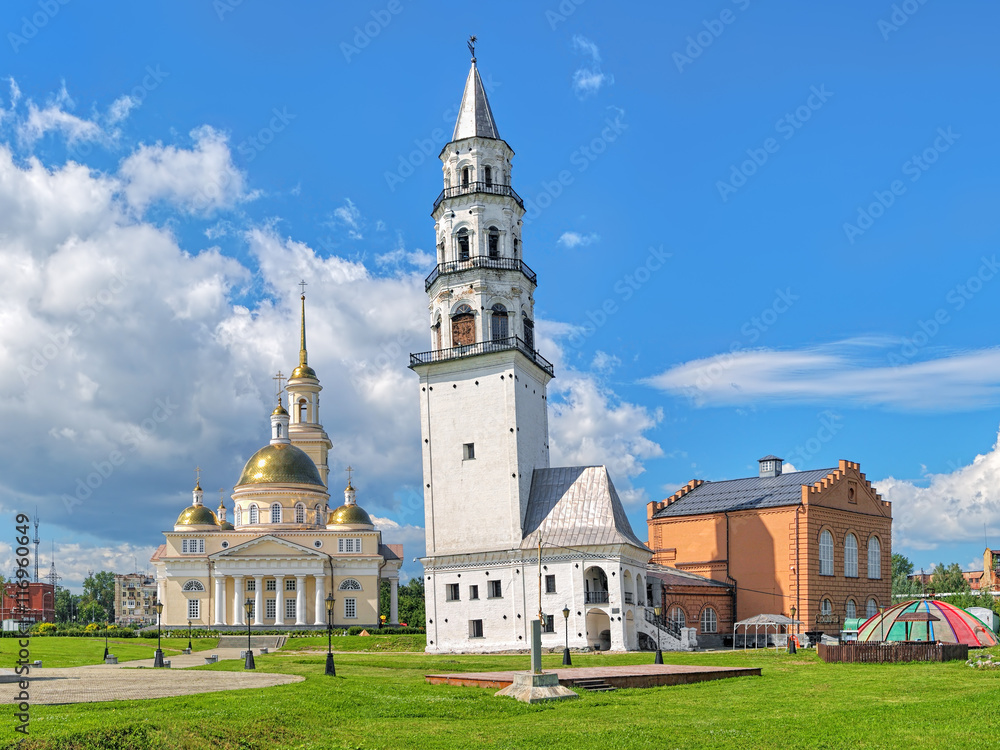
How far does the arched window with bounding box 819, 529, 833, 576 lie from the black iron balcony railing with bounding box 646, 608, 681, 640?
32.2 feet

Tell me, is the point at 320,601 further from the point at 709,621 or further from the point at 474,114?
the point at 474,114

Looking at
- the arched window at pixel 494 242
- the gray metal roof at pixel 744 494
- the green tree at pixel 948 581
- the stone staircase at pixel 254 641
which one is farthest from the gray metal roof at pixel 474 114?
the green tree at pixel 948 581

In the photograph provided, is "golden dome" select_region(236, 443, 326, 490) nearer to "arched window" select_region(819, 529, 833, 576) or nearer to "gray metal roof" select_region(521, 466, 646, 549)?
"gray metal roof" select_region(521, 466, 646, 549)

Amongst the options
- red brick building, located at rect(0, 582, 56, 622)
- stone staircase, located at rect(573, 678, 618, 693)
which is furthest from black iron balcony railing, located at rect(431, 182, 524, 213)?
red brick building, located at rect(0, 582, 56, 622)

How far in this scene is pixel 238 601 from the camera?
78.8 metres

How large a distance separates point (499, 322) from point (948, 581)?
253 ft

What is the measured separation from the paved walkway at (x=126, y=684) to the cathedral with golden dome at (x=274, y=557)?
45998 mm

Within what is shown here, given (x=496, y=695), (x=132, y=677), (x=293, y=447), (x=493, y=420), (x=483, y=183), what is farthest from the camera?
(x=293, y=447)

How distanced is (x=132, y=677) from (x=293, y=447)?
2319 inches

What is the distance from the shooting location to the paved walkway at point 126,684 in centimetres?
2212

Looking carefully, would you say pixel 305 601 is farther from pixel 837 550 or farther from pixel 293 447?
pixel 837 550

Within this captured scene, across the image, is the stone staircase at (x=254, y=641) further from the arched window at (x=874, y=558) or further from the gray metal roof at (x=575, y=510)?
the arched window at (x=874, y=558)

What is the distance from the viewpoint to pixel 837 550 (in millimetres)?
56719

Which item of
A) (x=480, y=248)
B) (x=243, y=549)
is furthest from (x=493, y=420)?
(x=243, y=549)
